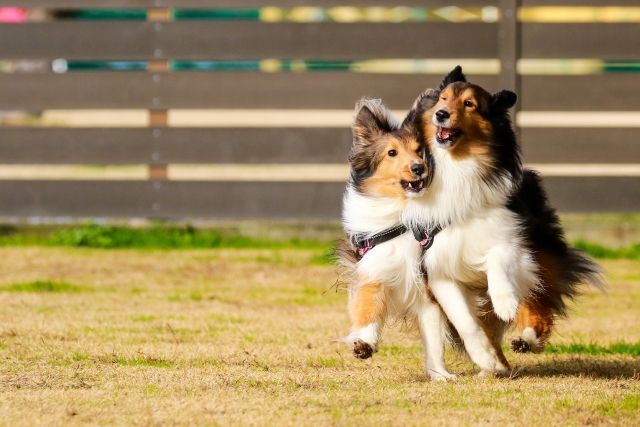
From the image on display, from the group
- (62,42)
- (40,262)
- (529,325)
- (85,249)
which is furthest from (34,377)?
(62,42)

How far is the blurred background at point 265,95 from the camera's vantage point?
7.90 m

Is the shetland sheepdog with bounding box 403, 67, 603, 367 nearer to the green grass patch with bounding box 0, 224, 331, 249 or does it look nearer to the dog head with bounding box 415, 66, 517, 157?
the dog head with bounding box 415, 66, 517, 157

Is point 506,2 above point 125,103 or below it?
above

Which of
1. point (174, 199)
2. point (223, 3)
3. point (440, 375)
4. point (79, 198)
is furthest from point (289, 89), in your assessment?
point (440, 375)

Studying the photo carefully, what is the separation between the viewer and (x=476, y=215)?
4.18 metres

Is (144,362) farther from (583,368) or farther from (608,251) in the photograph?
(608,251)

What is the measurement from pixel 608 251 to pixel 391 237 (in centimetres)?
382

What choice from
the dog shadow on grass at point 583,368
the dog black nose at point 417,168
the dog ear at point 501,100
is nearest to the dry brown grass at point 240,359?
the dog shadow on grass at point 583,368

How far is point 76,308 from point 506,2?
360 cm

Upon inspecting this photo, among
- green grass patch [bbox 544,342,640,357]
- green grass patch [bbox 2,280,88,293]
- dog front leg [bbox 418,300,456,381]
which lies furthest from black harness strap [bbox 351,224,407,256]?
green grass patch [bbox 2,280,88,293]

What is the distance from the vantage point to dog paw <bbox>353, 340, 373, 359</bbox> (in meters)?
4.05

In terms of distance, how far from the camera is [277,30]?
795 centimetres

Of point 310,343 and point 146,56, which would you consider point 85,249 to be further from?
point 310,343

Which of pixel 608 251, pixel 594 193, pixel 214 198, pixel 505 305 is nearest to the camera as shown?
pixel 505 305
